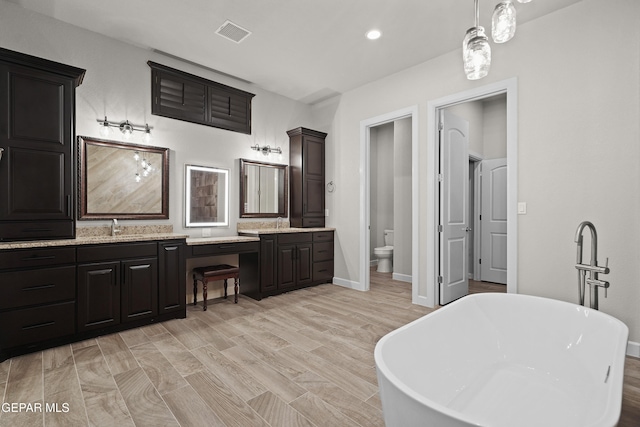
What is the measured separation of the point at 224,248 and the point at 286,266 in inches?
38.2

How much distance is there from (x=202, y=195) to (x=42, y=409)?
265 cm

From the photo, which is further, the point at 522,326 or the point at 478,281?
the point at 478,281

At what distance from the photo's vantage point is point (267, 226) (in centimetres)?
479

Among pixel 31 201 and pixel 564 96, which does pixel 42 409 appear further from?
pixel 564 96

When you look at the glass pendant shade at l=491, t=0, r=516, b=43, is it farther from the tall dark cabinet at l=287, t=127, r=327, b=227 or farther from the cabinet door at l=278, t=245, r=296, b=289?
the tall dark cabinet at l=287, t=127, r=327, b=227

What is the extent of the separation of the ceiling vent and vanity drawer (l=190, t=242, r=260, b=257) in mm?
2266

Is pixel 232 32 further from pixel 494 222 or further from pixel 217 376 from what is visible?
pixel 494 222

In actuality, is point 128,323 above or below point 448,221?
below

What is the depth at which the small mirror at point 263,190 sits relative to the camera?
4.51 m

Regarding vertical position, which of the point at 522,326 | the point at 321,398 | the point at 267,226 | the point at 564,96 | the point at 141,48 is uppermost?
the point at 141,48

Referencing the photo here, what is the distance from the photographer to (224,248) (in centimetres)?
376

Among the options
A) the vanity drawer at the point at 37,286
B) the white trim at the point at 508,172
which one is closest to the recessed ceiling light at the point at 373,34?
the white trim at the point at 508,172

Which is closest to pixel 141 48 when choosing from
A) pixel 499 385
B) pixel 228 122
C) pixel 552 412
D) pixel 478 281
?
pixel 228 122

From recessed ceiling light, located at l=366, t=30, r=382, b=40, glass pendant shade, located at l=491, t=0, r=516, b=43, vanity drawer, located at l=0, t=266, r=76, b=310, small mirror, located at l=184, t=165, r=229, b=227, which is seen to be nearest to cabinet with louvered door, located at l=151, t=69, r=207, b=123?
small mirror, located at l=184, t=165, r=229, b=227
